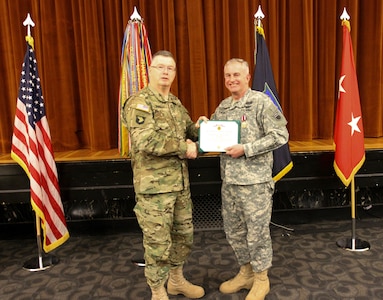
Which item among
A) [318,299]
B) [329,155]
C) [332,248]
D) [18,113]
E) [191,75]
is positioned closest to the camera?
[318,299]

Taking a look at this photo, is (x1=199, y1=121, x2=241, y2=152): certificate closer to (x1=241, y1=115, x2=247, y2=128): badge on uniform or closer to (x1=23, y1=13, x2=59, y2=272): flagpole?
(x1=241, y1=115, x2=247, y2=128): badge on uniform

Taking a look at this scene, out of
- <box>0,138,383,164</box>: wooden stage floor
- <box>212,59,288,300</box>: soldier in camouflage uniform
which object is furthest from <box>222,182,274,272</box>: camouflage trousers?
<box>0,138,383,164</box>: wooden stage floor

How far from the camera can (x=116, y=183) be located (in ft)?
10.6

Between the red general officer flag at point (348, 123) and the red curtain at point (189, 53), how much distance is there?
1213 mm

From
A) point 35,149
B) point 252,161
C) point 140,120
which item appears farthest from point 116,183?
point 252,161

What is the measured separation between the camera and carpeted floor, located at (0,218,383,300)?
2375 millimetres

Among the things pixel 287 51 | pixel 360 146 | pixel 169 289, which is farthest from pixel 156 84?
pixel 287 51

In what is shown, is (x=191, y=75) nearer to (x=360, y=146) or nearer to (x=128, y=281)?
(x=360, y=146)

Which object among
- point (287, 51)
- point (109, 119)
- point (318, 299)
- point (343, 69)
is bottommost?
point (318, 299)

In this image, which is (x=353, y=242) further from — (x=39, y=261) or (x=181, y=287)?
(x=39, y=261)

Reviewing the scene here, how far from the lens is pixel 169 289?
234 centimetres

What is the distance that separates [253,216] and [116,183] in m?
1.48

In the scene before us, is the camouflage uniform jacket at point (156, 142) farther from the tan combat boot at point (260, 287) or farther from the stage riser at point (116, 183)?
the stage riser at point (116, 183)

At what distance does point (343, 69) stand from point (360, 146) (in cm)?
62
